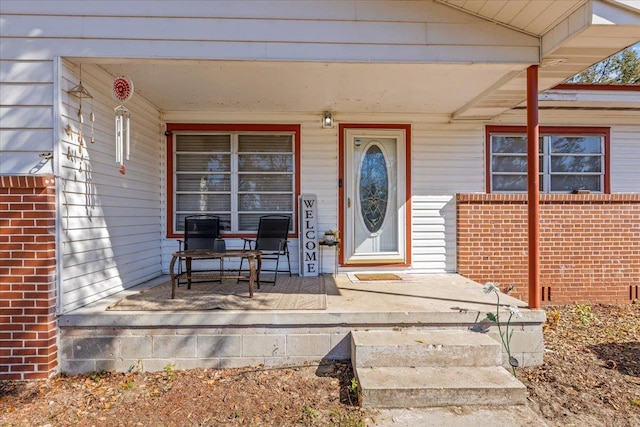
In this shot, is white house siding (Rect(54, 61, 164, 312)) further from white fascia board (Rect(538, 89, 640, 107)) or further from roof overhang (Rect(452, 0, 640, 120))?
white fascia board (Rect(538, 89, 640, 107))

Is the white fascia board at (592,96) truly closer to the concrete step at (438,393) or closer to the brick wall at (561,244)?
the brick wall at (561,244)

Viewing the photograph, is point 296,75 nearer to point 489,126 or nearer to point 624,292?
point 489,126

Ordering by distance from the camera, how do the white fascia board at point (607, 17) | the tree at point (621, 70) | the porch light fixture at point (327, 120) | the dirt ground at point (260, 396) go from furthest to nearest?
the tree at point (621, 70), the porch light fixture at point (327, 120), the white fascia board at point (607, 17), the dirt ground at point (260, 396)

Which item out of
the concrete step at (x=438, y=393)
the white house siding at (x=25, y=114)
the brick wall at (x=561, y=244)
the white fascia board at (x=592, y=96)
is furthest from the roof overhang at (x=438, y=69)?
the concrete step at (x=438, y=393)

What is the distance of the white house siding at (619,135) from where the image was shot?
211 inches

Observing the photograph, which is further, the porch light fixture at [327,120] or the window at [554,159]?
the window at [554,159]

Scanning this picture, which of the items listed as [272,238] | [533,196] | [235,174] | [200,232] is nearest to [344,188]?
[272,238]

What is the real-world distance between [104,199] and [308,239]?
94.5 inches

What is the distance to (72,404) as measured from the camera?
2807 mm

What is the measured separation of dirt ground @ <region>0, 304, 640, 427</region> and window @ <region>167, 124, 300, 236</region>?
2.41 meters

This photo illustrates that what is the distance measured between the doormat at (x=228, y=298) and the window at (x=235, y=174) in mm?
1104

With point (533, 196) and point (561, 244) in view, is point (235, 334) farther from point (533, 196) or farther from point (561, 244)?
point (561, 244)

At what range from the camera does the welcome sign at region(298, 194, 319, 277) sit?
5.01 m

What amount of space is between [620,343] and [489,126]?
3.03m
